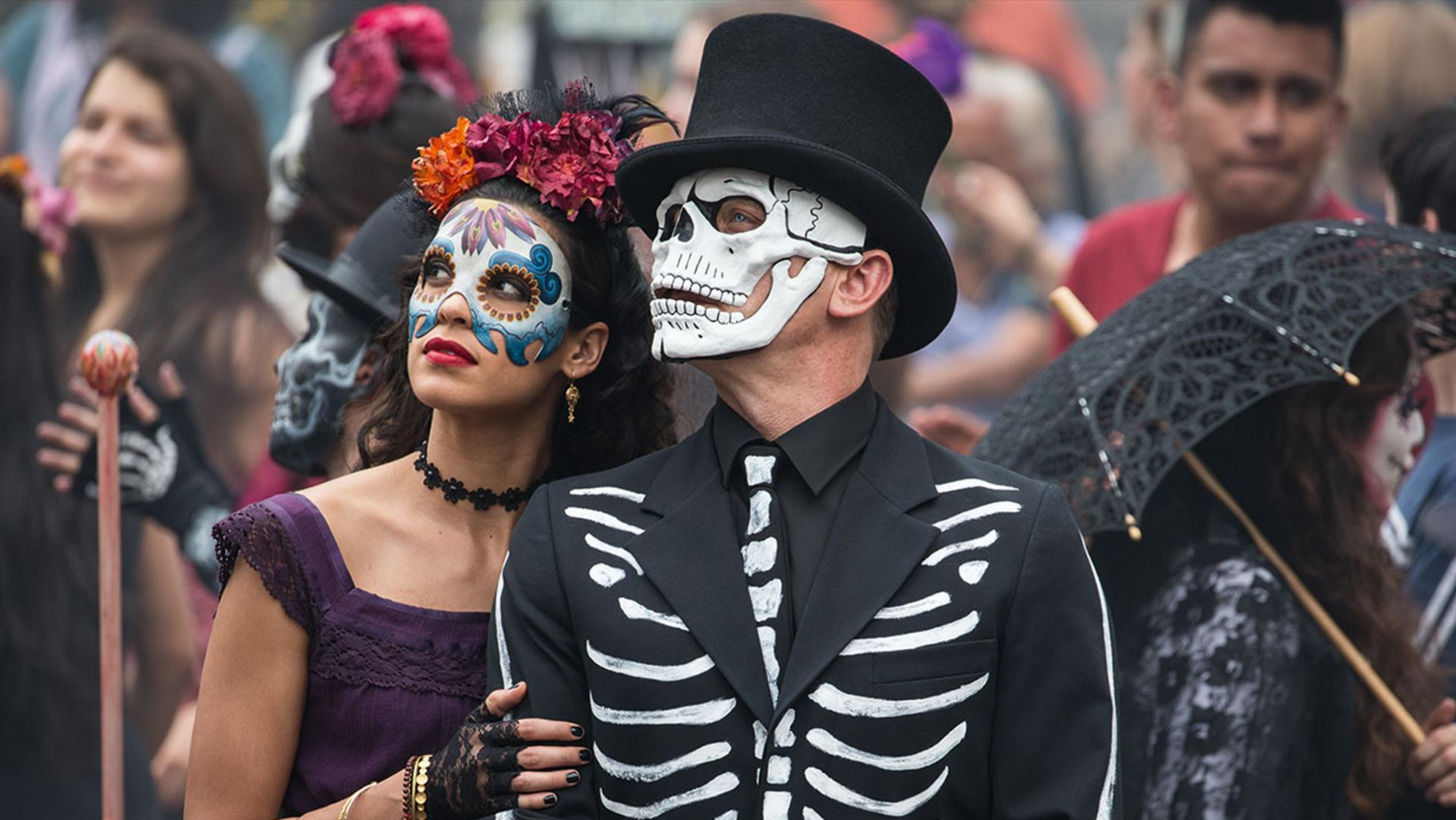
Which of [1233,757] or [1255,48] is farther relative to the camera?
[1255,48]

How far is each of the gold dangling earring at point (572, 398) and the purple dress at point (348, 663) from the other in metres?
0.49

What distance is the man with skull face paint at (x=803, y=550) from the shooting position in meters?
3.32

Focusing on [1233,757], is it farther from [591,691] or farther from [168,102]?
[168,102]

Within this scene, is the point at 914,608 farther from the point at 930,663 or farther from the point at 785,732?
the point at 785,732

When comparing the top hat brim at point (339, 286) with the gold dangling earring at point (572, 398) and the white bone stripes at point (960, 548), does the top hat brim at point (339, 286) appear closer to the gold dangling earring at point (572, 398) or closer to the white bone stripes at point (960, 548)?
the gold dangling earring at point (572, 398)

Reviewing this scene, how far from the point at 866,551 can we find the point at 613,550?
1.39 ft

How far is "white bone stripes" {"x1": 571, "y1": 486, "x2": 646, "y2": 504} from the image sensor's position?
11.8ft

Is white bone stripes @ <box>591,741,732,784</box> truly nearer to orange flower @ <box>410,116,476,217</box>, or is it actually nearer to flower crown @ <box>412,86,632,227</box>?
flower crown @ <box>412,86,632,227</box>

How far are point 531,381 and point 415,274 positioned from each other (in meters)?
0.43

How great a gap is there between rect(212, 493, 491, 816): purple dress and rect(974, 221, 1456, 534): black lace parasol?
4.84ft

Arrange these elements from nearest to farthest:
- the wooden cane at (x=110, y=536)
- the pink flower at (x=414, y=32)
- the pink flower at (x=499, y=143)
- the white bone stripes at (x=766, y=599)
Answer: the white bone stripes at (x=766, y=599), the pink flower at (x=499, y=143), the wooden cane at (x=110, y=536), the pink flower at (x=414, y=32)

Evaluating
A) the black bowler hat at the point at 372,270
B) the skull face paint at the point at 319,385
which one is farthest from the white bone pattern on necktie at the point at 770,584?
the skull face paint at the point at 319,385

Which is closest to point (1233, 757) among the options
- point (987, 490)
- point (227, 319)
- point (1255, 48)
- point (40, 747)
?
point (987, 490)

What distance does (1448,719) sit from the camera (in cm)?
504
